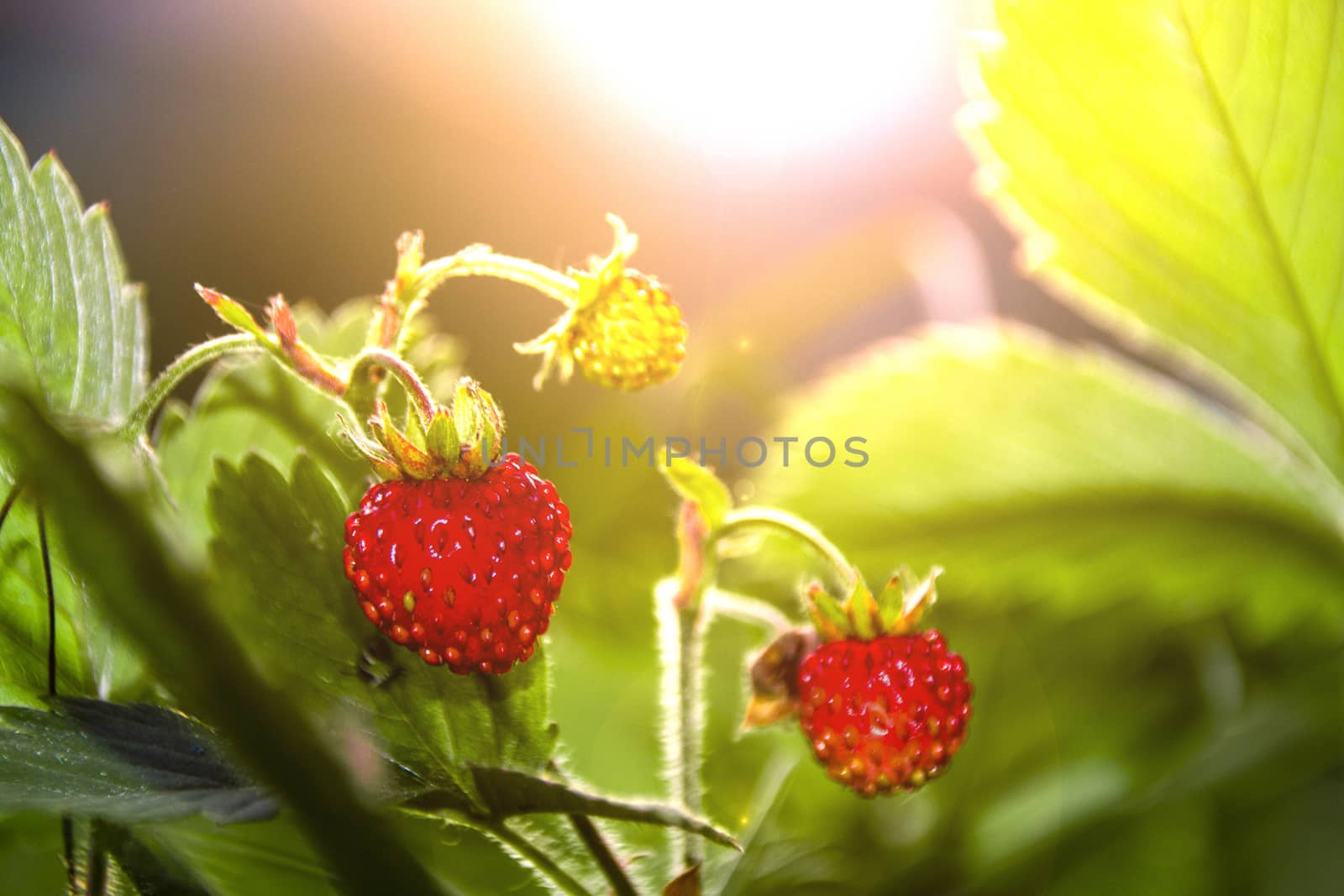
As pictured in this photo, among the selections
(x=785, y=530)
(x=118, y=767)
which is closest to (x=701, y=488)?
(x=785, y=530)

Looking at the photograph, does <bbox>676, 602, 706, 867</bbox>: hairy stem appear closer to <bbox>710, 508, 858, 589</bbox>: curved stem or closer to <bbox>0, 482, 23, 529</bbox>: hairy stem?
<bbox>710, 508, 858, 589</bbox>: curved stem

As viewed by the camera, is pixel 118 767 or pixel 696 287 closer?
pixel 118 767

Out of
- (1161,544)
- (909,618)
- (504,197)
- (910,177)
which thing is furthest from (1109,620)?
(910,177)

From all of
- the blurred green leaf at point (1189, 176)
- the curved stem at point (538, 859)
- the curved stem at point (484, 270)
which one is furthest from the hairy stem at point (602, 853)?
the blurred green leaf at point (1189, 176)

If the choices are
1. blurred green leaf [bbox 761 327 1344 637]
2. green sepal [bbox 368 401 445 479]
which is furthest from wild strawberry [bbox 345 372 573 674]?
blurred green leaf [bbox 761 327 1344 637]

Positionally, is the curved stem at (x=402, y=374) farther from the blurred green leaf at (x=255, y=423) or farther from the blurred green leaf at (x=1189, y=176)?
the blurred green leaf at (x=1189, y=176)

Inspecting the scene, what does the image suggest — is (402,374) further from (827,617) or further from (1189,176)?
(1189,176)
